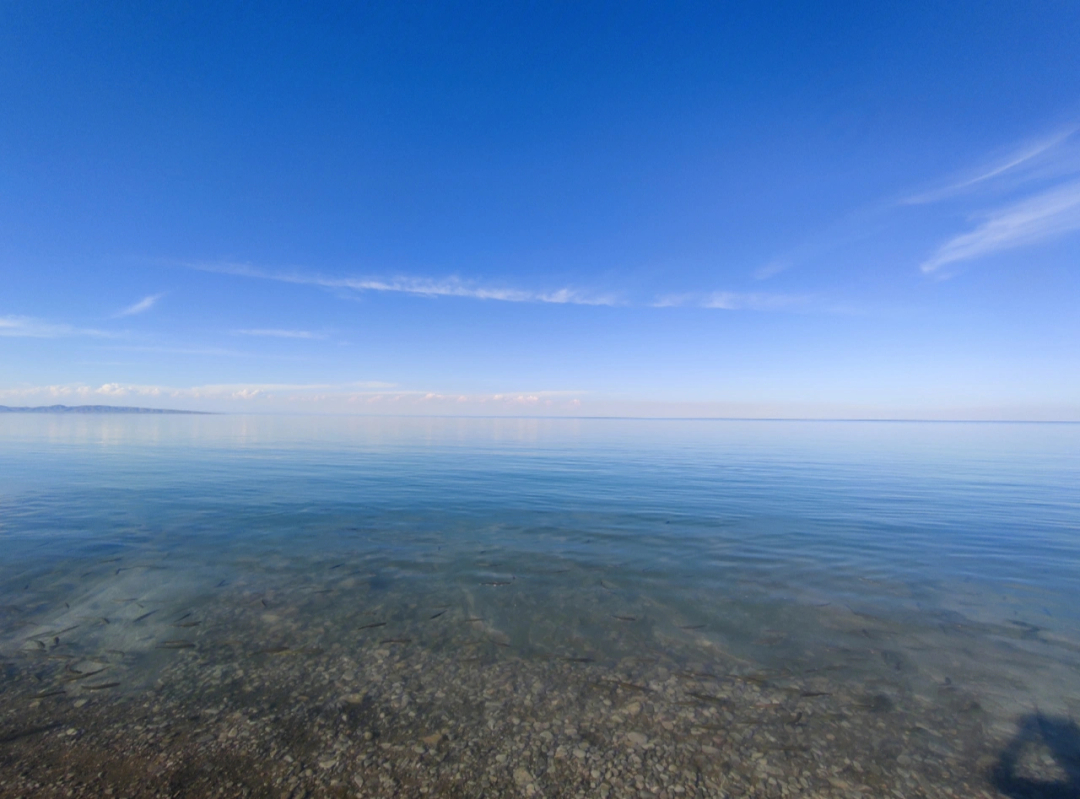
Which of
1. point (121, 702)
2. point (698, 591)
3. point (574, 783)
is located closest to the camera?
point (574, 783)

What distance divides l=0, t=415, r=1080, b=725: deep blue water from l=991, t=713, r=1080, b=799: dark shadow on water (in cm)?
91

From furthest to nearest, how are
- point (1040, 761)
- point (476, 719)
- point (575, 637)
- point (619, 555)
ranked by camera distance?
point (619, 555) → point (575, 637) → point (476, 719) → point (1040, 761)

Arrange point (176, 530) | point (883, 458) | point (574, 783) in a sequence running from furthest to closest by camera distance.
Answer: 1. point (883, 458)
2. point (176, 530)
3. point (574, 783)

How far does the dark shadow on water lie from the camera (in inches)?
255

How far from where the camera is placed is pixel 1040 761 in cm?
704

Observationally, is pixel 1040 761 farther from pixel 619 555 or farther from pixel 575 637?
pixel 619 555

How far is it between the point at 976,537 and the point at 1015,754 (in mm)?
18221

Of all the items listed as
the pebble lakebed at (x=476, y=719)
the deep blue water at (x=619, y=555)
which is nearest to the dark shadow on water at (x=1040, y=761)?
the pebble lakebed at (x=476, y=719)

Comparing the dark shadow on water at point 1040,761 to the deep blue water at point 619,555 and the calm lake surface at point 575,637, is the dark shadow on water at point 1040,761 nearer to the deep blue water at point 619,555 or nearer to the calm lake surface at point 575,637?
the calm lake surface at point 575,637

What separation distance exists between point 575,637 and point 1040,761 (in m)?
7.74

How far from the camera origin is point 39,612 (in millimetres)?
11578

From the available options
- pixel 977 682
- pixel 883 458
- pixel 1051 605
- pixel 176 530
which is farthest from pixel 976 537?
pixel 883 458

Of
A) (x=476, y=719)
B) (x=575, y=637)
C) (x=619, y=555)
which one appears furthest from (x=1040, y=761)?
(x=619, y=555)

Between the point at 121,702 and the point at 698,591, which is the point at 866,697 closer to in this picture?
the point at 698,591
